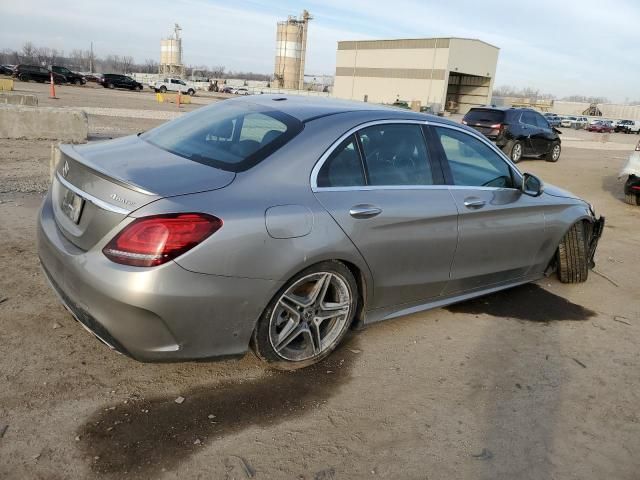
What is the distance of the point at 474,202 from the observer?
3979 mm

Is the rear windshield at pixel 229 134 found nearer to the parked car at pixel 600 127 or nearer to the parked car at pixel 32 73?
the parked car at pixel 32 73

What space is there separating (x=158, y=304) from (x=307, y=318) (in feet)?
3.23

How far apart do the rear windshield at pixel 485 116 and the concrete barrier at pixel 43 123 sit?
10.5m

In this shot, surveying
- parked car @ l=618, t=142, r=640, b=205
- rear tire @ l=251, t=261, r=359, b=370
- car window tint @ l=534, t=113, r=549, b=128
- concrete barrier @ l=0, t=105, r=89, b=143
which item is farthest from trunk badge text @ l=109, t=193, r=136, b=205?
car window tint @ l=534, t=113, r=549, b=128

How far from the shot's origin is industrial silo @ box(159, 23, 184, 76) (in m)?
101

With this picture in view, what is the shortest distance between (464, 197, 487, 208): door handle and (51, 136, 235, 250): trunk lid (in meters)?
1.84

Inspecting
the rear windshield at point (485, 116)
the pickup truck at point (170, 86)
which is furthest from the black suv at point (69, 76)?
the rear windshield at point (485, 116)

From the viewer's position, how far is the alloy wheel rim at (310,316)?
3164mm

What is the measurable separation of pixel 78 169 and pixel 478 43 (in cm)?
6293

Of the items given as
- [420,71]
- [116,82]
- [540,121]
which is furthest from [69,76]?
[540,121]

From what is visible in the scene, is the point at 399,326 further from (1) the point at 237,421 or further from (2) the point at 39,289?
(2) the point at 39,289

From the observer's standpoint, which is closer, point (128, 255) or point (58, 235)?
point (128, 255)

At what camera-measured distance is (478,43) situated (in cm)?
5931

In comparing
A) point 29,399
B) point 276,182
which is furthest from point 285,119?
point 29,399
